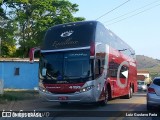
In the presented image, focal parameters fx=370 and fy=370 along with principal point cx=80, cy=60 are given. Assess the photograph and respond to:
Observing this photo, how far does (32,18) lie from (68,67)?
1380 inches

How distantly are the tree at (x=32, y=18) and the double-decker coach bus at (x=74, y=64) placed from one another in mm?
32006

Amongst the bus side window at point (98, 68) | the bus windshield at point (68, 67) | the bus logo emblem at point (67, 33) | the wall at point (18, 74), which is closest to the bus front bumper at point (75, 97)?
the bus windshield at point (68, 67)

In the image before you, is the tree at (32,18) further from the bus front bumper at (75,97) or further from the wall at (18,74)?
the bus front bumper at (75,97)

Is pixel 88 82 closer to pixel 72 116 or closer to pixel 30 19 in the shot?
pixel 72 116

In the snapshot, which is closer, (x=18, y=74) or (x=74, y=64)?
(x=74, y=64)

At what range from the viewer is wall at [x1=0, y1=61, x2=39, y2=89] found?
38094mm

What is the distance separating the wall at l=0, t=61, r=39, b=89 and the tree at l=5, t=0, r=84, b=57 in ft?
34.7

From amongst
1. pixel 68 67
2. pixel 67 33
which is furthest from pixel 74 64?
pixel 67 33

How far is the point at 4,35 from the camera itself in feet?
158

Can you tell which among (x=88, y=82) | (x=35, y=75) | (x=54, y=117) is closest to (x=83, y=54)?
(x=88, y=82)

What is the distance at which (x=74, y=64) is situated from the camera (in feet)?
52.9

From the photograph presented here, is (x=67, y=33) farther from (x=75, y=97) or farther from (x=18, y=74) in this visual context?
(x=18, y=74)

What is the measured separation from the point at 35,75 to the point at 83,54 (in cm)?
2327

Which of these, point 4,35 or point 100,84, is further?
point 4,35
